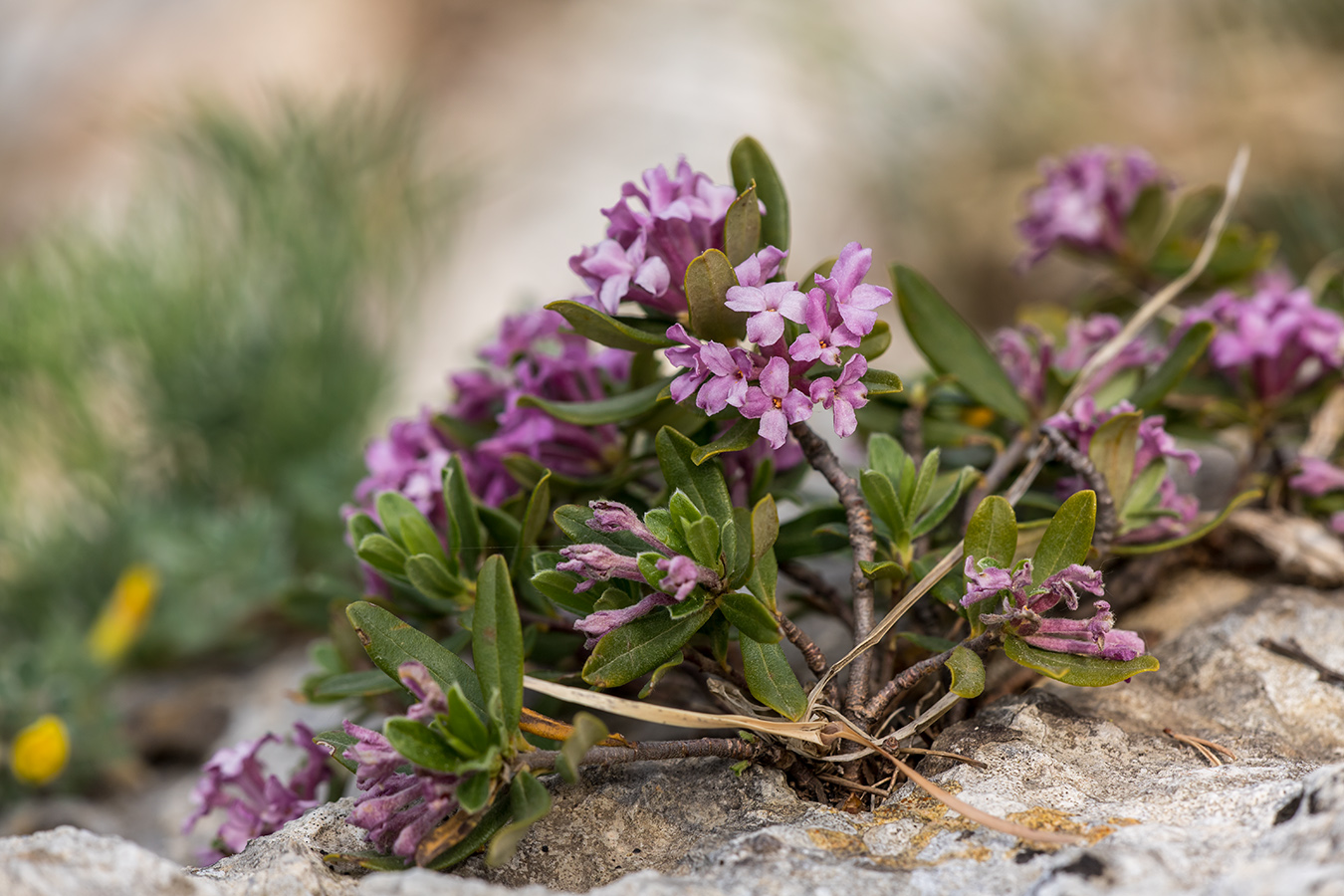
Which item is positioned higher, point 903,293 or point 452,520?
point 903,293

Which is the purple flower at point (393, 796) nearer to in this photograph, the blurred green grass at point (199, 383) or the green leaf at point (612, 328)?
the green leaf at point (612, 328)

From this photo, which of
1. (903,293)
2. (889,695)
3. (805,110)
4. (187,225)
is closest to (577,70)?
(805,110)

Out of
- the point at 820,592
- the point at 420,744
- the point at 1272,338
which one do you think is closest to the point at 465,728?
the point at 420,744

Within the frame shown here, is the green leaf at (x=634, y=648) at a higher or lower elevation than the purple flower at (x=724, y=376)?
lower

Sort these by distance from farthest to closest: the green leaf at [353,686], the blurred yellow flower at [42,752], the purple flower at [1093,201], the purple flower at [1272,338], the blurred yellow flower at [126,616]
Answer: the blurred yellow flower at [126,616]
the blurred yellow flower at [42,752]
the purple flower at [1093,201]
the purple flower at [1272,338]
the green leaf at [353,686]

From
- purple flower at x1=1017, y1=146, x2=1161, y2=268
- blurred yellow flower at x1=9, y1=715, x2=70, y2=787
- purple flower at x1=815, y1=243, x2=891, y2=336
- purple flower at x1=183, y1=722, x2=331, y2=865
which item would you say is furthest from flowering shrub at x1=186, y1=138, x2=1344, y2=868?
blurred yellow flower at x1=9, y1=715, x2=70, y2=787

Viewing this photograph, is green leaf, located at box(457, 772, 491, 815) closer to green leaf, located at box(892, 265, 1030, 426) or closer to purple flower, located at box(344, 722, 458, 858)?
purple flower, located at box(344, 722, 458, 858)

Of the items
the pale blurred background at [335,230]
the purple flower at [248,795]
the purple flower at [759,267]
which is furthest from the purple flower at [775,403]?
the pale blurred background at [335,230]

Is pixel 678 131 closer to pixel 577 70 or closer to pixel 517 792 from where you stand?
pixel 577 70
